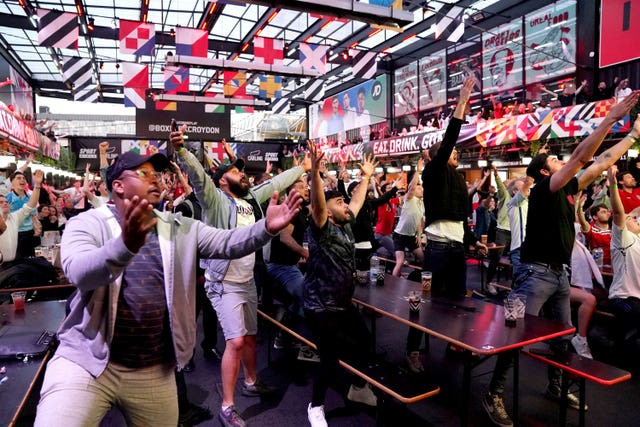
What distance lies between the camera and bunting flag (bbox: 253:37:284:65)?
965 cm

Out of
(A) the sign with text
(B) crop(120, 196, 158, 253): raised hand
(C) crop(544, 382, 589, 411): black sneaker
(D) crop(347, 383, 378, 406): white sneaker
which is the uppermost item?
(A) the sign with text

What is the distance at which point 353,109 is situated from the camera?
2144 centimetres

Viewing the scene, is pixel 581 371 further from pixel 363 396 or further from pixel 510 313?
pixel 363 396

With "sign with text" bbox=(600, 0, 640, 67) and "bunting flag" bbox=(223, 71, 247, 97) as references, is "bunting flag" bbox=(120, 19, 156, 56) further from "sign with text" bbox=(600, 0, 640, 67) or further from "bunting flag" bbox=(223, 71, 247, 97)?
"sign with text" bbox=(600, 0, 640, 67)

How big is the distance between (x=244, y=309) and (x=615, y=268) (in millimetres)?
3609

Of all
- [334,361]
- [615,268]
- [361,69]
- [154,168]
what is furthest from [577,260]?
[361,69]

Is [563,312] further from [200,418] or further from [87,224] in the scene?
[87,224]

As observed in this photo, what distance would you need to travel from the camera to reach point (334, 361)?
3068 millimetres

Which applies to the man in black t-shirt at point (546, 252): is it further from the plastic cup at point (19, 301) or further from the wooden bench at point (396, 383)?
the plastic cup at point (19, 301)

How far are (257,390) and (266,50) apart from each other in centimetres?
789

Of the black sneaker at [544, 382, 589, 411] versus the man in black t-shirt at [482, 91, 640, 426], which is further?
the black sneaker at [544, 382, 589, 411]

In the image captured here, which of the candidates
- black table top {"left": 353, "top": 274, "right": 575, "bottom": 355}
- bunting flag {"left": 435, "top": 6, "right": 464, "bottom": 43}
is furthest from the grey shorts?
bunting flag {"left": 435, "top": 6, "right": 464, "bottom": 43}

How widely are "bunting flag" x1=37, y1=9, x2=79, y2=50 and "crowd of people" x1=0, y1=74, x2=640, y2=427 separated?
262 centimetres

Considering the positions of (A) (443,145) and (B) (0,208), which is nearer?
(A) (443,145)
